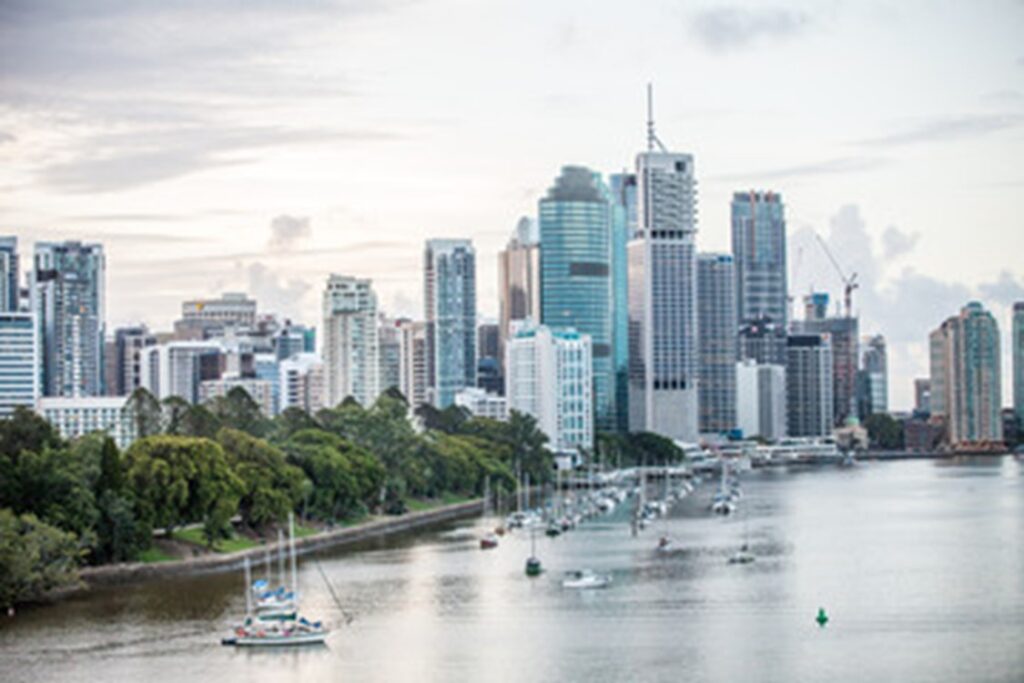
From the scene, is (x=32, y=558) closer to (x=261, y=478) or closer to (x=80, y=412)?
(x=261, y=478)

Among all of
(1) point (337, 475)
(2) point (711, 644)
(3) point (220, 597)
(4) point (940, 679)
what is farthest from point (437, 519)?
(4) point (940, 679)

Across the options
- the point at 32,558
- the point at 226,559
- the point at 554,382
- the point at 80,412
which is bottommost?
the point at 226,559

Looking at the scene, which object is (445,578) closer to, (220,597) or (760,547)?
(220,597)

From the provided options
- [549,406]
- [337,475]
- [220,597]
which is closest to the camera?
[220,597]

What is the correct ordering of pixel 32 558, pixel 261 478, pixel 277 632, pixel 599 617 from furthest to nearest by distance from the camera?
pixel 261 478
pixel 32 558
pixel 599 617
pixel 277 632

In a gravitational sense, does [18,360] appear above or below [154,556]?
above

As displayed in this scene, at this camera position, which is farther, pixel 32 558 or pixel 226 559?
pixel 226 559

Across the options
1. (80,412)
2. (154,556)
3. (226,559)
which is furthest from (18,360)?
(154,556)

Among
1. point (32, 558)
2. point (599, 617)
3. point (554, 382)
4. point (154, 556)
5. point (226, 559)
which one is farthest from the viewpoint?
point (554, 382)

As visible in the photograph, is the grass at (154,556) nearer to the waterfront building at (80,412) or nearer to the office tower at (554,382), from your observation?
the waterfront building at (80,412)
